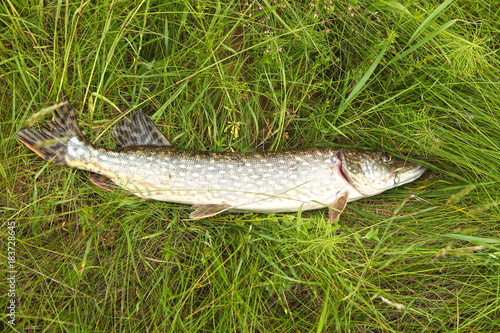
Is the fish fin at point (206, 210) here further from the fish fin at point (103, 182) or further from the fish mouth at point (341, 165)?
the fish mouth at point (341, 165)

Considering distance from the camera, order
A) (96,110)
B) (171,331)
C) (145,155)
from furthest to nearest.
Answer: (96,110), (145,155), (171,331)

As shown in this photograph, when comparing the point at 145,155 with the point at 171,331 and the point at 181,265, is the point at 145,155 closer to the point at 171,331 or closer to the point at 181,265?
the point at 181,265

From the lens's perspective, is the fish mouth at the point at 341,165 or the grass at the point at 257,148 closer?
the grass at the point at 257,148

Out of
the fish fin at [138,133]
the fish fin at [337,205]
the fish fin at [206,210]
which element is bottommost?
the fish fin at [337,205]

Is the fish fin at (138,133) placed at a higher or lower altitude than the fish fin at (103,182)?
higher

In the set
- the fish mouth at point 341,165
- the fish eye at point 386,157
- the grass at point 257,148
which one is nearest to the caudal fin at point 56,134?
the grass at point 257,148

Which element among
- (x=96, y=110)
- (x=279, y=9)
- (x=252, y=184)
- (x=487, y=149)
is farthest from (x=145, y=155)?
(x=487, y=149)
